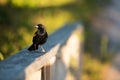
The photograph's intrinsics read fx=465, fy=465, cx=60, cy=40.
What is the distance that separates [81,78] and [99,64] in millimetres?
790

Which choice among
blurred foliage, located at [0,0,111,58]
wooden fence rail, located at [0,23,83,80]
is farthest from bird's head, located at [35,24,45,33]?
blurred foliage, located at [0,0,111,58]

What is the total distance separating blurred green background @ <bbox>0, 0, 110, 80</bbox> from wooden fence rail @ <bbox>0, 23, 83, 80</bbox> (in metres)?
0.58

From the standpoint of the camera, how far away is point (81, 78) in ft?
24.9

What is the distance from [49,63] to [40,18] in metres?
3.60

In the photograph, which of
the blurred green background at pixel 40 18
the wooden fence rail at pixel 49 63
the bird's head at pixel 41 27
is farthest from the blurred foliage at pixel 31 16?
the bird's head at pixel 41 27

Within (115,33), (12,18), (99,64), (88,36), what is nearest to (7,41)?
(12,18)

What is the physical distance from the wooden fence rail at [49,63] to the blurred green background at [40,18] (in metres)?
0.58

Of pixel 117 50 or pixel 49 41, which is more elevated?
pixel 49 41

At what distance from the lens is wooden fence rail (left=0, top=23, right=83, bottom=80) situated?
330 cm

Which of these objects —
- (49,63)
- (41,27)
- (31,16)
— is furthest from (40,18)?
(41,27)

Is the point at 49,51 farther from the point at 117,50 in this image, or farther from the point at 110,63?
the point at 117,50

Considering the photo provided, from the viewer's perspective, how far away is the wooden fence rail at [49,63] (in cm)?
330

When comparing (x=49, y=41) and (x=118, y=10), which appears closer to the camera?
(x=49, y=41)

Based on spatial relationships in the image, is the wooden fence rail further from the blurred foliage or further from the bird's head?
the blurred foliage
